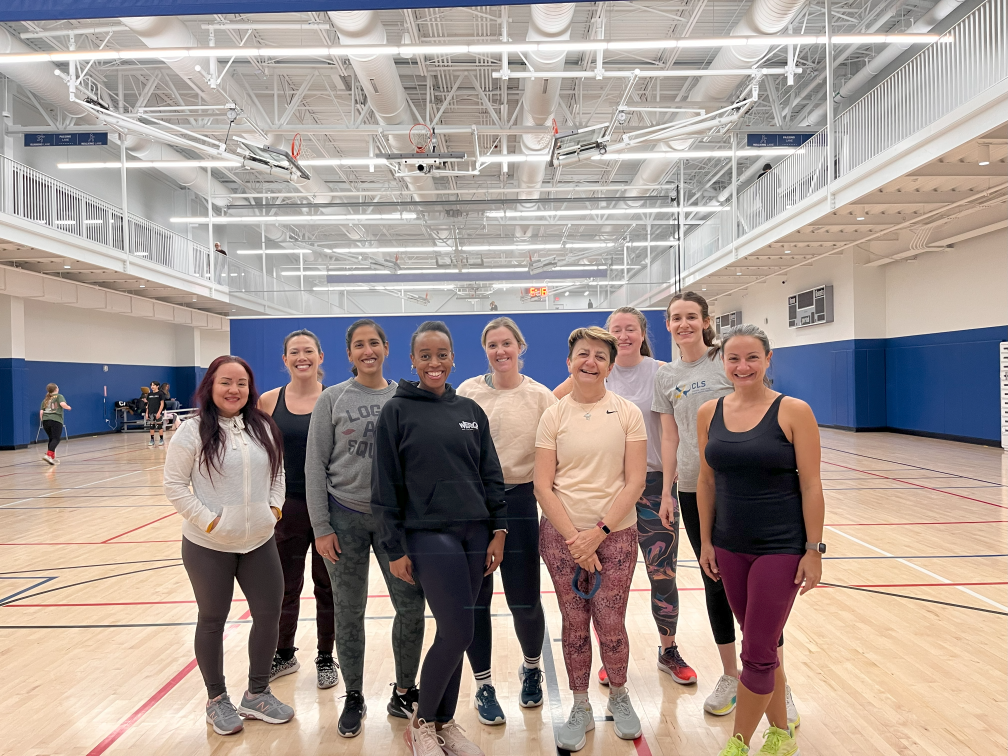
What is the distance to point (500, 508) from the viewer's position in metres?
2.64

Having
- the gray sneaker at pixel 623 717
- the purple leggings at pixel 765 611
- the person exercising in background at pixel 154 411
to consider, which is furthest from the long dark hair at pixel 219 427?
the person exercising in background at pixel 154 411

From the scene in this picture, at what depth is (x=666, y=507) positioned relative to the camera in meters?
3.08

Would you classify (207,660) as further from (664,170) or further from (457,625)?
(664,170)

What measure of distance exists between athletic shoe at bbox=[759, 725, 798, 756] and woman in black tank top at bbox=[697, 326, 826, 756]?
0.15m

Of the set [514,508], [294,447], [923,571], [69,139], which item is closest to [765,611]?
[514,508]

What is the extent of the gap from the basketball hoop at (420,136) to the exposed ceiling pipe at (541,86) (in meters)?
2.00

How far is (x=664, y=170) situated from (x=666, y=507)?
14563 millimetres

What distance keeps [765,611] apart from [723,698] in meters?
0.90

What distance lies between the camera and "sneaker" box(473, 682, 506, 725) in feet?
9.59

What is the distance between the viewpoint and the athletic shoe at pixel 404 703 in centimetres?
296

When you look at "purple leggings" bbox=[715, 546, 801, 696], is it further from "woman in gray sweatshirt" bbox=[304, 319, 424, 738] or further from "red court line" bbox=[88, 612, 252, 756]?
"red court line" bbox=[88, 612, 252, 756]

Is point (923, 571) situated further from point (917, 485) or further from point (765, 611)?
point (917, 485)

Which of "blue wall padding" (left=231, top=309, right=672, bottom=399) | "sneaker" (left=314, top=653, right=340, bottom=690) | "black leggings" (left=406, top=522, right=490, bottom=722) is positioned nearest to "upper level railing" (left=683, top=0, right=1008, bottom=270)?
"blue wall padding" (left=231, top=309, right=672, bottom=399)

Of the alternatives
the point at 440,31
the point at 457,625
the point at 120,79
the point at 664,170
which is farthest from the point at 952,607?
the point at 120,79
